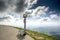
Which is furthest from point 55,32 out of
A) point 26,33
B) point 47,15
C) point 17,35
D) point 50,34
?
point 17,35

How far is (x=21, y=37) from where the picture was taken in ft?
8.73

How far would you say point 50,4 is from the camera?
2760 millimetres

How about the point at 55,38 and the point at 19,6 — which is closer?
the point at 55,38

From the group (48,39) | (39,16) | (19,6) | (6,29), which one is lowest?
(48,39)

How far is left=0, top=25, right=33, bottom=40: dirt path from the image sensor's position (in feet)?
8.71

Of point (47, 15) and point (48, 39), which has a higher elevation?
point (47, 15)

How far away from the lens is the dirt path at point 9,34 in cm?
265

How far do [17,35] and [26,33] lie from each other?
6.8 inches

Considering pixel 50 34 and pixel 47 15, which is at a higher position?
pixel 47 15

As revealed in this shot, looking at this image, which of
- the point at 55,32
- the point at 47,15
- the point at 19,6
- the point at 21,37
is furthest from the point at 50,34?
the point at 19,6

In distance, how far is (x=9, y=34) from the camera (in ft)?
8.80

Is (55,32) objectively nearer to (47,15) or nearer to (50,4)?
(47,15)

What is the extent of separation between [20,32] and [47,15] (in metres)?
0.61

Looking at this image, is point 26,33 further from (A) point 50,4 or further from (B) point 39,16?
(A) point 50,4
